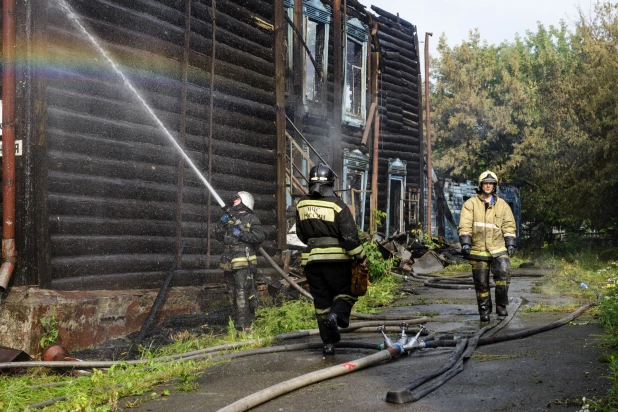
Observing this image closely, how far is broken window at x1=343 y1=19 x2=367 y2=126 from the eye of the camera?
65.9 feet

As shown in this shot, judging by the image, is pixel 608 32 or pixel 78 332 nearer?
pixel 78 332

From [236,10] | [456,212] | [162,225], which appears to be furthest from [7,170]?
[456,212]

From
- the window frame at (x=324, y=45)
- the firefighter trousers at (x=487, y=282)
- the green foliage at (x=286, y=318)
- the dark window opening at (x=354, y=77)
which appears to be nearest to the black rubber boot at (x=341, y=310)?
the green foliage at (x=286, y=318)

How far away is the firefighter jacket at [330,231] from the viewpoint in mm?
6633

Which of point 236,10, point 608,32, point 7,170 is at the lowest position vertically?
point 7,170

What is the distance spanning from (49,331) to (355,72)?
601 inches

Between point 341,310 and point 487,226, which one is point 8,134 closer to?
point 341,310

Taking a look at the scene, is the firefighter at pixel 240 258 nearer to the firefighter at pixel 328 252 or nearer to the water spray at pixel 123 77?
the water spray at pixel 123 77

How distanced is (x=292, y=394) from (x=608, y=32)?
19680 millimetres

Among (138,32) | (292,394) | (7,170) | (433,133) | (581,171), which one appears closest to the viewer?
(292,394)

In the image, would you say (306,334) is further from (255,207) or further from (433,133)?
(433,133)

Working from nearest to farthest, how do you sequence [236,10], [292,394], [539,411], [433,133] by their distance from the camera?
[539,411]
[292,394]
[236,10]
[433,133]

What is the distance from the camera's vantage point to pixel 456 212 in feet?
101

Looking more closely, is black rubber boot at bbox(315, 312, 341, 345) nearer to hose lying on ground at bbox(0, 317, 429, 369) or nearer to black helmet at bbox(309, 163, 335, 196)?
hose lying on ground at bbox(0, 317, 429, 369)
